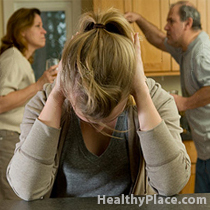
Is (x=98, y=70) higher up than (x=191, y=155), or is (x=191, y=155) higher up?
(x=98, y=70)

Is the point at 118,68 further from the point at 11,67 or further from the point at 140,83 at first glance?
the point at 11,67

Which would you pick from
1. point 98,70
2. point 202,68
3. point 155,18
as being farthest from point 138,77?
point 155,18

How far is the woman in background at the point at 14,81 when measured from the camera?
91cm

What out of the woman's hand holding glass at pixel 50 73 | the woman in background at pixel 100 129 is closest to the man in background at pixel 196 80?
the woman's hand holding glass at pixel 50 73

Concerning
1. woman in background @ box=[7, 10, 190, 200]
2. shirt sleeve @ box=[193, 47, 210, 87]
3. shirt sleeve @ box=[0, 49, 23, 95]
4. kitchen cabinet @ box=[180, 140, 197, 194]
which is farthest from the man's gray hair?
woman in background @ box=[7, 10, 190, 200]

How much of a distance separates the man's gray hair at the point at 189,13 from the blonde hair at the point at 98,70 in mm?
669

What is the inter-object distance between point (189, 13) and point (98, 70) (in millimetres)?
756

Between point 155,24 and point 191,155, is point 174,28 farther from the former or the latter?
point 191,155

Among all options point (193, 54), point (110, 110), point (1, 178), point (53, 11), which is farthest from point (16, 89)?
point (110, 110)

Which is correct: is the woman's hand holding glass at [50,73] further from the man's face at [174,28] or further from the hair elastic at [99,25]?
the hair elastic at [99,25]

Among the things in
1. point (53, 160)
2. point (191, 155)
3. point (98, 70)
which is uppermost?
point (98, 70)

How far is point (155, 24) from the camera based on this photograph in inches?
41.8

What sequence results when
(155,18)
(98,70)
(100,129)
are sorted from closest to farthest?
(98,70) < (100,129) < (155,18)

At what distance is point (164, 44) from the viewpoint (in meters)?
1.02
